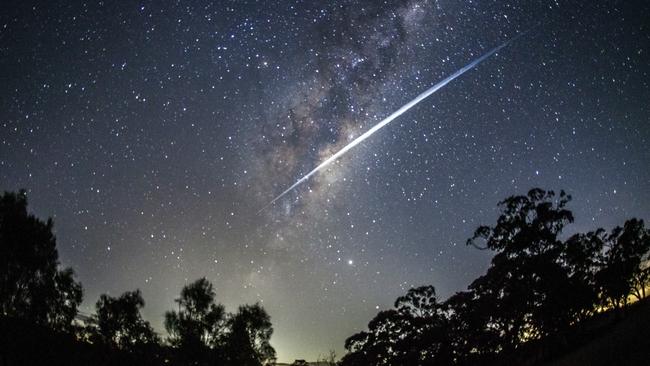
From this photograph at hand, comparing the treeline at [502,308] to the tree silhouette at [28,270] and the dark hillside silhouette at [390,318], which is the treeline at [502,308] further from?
the tree silhouette at [28,270]

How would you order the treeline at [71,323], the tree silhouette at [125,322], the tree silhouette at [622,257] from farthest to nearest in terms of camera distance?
the tree silhouette at [622,257] < the tree silhouette at [125,322] < the treeline at [71,323]

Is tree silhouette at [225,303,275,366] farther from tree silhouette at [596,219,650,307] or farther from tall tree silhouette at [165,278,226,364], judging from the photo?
tree silhouette at [596,219,650,307]

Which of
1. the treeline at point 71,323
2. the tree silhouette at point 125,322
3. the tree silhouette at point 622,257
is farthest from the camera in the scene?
the tree silhouette at point 622,257

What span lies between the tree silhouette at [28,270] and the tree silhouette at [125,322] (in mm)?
6371

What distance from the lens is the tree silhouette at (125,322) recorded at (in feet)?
88.2

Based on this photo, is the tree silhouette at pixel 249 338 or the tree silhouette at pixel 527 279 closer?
the tree silhouette at pixel 527 279

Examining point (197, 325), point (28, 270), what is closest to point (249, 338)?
point (197, 325)

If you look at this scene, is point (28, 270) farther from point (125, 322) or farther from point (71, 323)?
point (125, 322)

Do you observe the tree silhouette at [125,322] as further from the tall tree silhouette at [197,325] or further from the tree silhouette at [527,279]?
the tree silhouette at [527,279]

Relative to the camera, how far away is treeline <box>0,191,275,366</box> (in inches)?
728

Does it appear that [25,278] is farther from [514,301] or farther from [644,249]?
[644,249]

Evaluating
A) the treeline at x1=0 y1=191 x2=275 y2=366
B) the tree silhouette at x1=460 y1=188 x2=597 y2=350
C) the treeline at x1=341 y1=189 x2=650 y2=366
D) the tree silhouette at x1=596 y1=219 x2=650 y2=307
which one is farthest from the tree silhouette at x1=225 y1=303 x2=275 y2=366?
the tree silhouette at x1=596 y1=219 x2=650 y2=307

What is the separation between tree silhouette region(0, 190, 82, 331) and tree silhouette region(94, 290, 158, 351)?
20.9 feet

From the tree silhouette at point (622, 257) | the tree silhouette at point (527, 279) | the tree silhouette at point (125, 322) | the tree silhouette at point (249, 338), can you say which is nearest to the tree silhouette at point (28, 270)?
the tree silhouette at point (125, 322)
